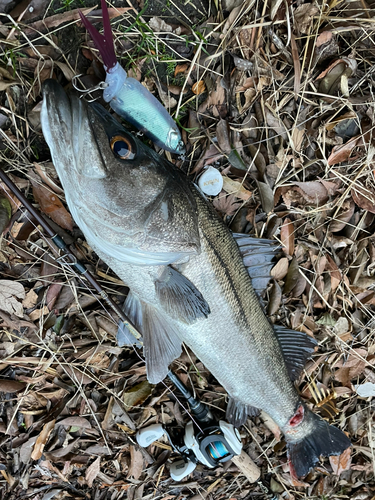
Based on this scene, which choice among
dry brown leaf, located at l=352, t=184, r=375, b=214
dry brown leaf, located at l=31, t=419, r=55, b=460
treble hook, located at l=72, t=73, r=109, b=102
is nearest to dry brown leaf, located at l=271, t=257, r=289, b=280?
dry brown leaf, located at l=352, t=184, r=375, b=214

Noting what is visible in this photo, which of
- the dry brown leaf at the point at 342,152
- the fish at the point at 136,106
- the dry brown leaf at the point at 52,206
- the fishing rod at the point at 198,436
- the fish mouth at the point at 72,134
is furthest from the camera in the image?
the dry brown leaf at the point at 342,152

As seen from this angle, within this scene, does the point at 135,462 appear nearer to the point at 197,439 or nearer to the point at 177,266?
the point at 197,439

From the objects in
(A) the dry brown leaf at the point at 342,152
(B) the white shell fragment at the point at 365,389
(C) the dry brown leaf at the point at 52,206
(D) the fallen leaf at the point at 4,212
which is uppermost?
(D) the fallen leaf at the point at 4,212

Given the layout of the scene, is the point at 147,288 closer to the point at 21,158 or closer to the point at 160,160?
the point at 160,160

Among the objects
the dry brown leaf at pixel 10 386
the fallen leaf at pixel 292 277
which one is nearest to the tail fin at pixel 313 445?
the fallen leaf at pixel 292 277

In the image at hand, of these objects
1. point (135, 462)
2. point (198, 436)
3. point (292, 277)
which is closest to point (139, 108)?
point (292, 277)

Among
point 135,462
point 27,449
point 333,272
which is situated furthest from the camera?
point 333,272

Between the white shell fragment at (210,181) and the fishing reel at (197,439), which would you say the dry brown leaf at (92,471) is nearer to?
the fishing reel at (197,439)

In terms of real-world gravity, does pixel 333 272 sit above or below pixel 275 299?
below

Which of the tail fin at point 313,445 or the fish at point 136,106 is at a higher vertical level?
the fish at point 136,106
